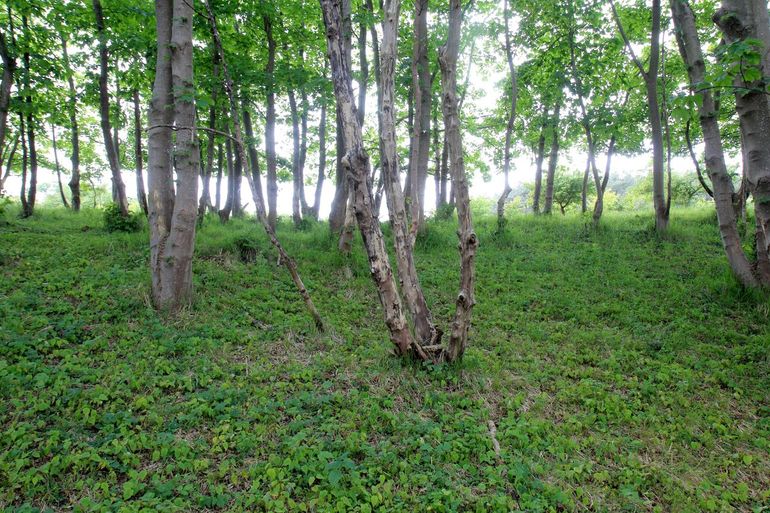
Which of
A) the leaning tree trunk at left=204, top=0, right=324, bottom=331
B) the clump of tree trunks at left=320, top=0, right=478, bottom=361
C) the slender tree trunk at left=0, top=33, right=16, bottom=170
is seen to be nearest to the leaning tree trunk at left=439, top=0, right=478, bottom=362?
the clump of tree trunks at left=320, top=0, right=478, bottom=361

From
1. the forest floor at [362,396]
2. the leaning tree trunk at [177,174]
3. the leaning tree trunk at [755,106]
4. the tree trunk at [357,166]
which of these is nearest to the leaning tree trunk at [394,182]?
the tree trunk at [357,166]

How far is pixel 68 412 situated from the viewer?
140 inches

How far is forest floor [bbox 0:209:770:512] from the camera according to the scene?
117 inches

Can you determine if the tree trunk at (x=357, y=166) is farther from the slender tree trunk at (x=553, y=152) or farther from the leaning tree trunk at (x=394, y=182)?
the slender tree trunk at (x=553, y=152)

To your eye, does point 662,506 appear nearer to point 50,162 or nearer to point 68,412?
point 68,412

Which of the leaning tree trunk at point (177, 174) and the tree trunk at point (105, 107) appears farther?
the tree trunk at point (105, 107)

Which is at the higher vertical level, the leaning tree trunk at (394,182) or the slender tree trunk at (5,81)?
the slender tree trunk at (5,81)

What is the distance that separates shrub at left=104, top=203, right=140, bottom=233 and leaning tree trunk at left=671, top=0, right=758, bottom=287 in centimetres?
1137

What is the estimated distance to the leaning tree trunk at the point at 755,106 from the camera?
4.57 m

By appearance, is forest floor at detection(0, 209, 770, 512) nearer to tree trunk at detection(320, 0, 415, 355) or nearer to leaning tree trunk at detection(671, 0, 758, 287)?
leaning tree trunk at detection(671, 0, 758, 287)

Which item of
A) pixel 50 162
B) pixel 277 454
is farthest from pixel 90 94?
pixel 50 162

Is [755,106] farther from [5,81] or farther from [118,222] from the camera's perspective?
[5,81]

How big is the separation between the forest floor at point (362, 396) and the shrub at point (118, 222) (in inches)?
66.1

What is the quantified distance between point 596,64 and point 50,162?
22.9 metres
